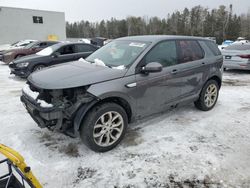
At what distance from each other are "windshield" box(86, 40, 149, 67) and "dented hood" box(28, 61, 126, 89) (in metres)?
0.28

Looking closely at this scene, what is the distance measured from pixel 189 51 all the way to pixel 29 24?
3569 centimetres

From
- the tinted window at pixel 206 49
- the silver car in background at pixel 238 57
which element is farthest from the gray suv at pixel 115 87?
the silver car in background at pixel 238 57

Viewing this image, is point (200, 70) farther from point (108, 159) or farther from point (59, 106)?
point (59, 106)

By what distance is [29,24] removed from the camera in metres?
34.0

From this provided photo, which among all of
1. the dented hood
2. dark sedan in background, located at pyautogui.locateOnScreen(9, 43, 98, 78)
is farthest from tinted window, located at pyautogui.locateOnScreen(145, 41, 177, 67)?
dark sedan in background, located at pyautogui.locateOnScreen(9, 43, 98, 78)

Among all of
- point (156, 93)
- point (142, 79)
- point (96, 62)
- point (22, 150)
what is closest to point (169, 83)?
point (156, 93)

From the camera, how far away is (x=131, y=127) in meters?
3.94

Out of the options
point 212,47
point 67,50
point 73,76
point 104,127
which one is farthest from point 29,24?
point 104,127

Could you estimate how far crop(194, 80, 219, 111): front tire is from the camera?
4590 millimetres

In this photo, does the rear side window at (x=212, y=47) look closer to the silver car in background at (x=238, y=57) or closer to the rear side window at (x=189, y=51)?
the rear side window at (x=189, y=51)

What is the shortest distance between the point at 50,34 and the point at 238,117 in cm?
3684

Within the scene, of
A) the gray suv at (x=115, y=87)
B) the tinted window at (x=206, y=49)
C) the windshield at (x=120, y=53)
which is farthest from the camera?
the tinted window at (x=206, y=49)

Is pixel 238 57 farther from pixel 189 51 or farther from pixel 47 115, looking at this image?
pixel 47 115

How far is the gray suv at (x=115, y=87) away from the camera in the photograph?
2857mm
